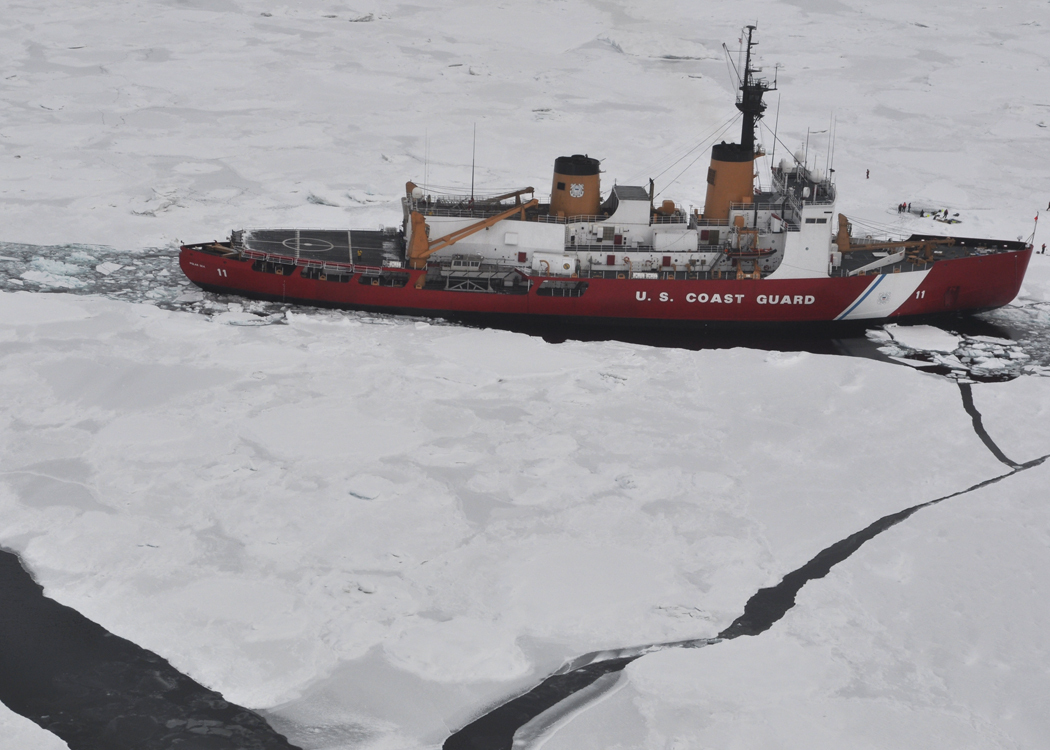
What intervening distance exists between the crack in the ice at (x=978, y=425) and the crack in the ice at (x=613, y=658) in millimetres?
2841

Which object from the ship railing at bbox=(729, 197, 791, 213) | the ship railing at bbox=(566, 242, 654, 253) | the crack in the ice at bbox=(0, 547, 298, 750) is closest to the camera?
the crack in the ice at bbox=(0, 547, 298, 750)

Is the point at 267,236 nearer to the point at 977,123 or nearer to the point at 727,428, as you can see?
the point at 727,428

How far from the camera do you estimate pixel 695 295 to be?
22594 mm

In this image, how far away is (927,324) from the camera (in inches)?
926

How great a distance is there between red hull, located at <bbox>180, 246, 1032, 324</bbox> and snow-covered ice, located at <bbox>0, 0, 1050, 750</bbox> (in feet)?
3.15

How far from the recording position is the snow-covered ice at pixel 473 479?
11906 millimetres

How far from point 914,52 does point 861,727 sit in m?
38.3

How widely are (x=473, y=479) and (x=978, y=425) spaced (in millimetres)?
9018

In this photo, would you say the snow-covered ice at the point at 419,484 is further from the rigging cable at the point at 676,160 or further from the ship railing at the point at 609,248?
the rigging cable at the point at 676,160

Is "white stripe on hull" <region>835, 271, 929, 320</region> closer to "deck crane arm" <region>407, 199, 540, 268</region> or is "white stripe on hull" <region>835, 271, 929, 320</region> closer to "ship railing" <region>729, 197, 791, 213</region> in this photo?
"ship railing" <region>729, 197, 791, 213</region>

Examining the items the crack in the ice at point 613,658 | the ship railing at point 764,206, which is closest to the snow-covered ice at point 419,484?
the crack in the ice at point 613,658

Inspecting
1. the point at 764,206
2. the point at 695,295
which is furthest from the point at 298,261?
the point at 764,206

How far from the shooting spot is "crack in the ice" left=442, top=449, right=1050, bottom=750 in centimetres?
1126

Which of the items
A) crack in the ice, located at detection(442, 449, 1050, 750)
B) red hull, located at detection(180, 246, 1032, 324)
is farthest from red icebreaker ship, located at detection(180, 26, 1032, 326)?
crack in the ice, located at detection(442, 449, 1050, 750)
